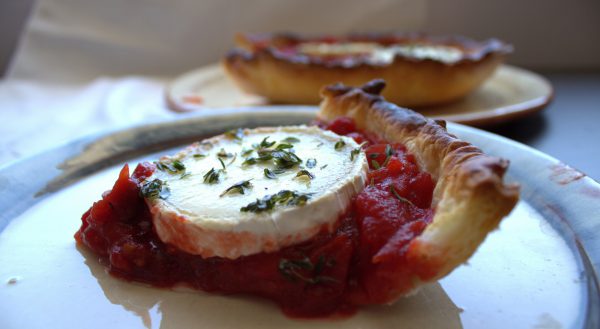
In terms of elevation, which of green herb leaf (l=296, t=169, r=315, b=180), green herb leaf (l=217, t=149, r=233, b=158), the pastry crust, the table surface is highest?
green herb leaf (l=296, t=169, r=315, b=180)

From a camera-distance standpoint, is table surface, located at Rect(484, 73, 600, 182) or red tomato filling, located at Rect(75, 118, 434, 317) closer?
red tomato filling, located at Rect(75, 118, 434, 317)

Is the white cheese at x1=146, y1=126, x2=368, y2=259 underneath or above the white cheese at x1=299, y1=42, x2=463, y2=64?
above

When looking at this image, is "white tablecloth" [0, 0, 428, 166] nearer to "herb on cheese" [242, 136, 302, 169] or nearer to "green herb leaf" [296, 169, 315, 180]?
"herb on cheese" [242, 136, 302, 169]

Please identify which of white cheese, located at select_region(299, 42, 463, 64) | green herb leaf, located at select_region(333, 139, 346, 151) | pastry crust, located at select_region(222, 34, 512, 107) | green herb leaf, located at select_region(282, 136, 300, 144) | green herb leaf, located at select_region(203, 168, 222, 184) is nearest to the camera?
green herb leaf, located at select_region(203, 168, 222, 184)

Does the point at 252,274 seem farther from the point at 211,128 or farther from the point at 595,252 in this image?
the point at 211,128

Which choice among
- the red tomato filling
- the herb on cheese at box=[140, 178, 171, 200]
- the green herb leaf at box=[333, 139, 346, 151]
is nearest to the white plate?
the red tomato filling

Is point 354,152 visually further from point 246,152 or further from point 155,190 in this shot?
point 155,190

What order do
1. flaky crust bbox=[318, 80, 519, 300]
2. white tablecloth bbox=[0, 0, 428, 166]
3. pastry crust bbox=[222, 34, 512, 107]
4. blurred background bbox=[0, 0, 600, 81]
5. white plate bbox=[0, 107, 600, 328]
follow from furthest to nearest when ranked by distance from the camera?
blurred background bbox=[0, 0, 600, 81] → white tablecloth bbox=[0, 0, 428, 166] → pastry crust bbox=[222, 34, 512, 107] → white plate bbox=[0, 107, 600, 328] → flaky crust bbox=[318, 80, 519, 300]

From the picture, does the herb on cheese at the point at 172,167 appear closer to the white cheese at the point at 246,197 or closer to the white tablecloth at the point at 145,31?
the white cheese at the point at 246,197
